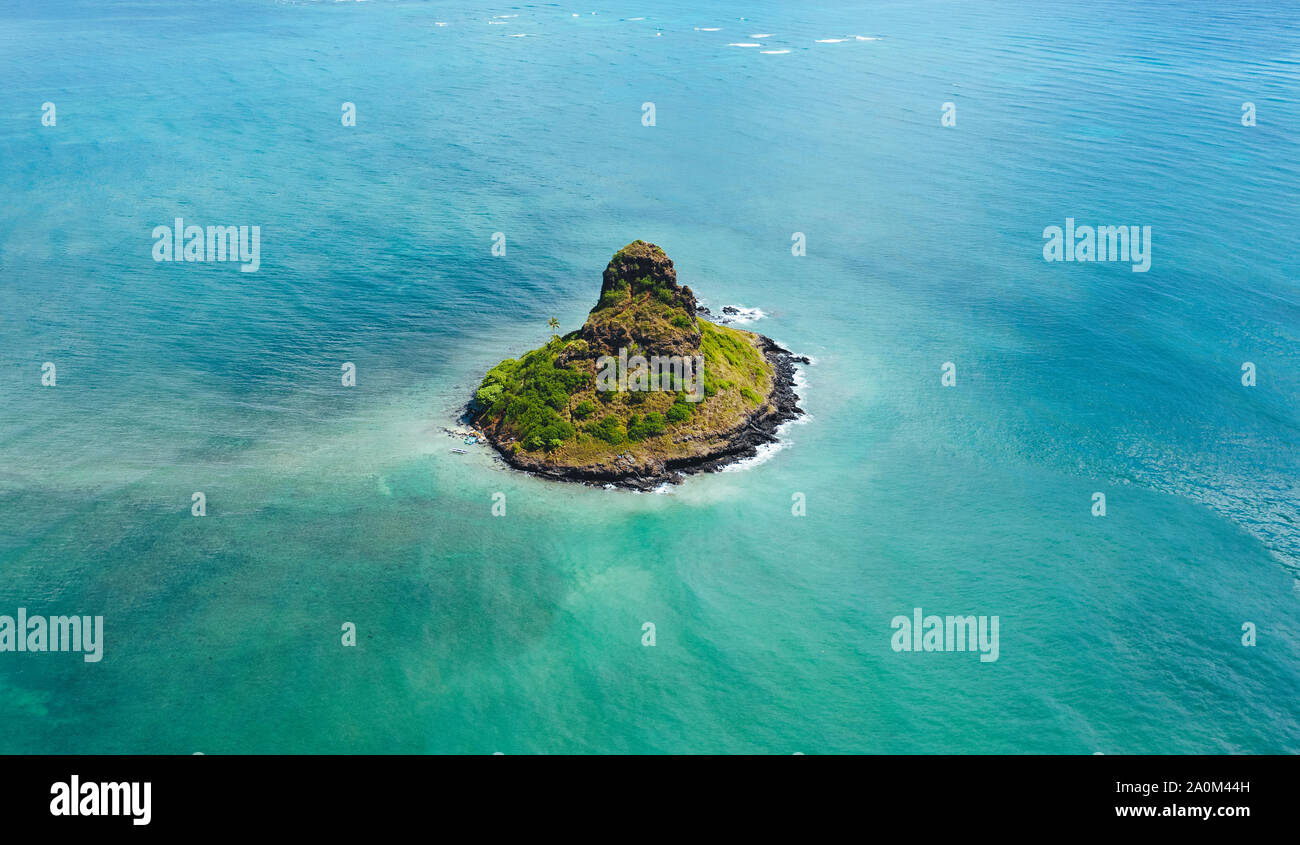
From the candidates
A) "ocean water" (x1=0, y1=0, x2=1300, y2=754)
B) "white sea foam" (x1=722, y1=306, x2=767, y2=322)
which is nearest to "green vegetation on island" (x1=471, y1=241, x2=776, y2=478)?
"ocean water" (x1=0, y1=0, x2=1300, y2=754)

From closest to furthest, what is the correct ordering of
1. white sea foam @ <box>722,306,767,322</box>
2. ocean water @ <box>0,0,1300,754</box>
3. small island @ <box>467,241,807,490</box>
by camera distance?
ocean water @ <box>0,0,1300,754</box>, small island @ <box>467,241,807,490</box>, white sea foam @ <box>722,306,767,322</box>

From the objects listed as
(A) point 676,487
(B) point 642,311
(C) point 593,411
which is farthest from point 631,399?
(A) point 676,487

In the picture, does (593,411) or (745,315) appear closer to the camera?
(593,411)

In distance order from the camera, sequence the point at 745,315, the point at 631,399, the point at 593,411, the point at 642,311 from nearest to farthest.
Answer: the point at 593,411 → the point at 631,399 → the point at 642,311 → the point at 745,315

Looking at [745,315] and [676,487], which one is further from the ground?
[745,315]

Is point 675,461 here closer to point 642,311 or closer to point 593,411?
point 593,411

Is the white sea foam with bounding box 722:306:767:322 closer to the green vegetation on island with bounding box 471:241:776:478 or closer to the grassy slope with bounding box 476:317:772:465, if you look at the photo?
the green vegetation on island with bounding box 471:241:776:478
